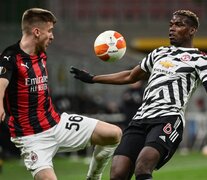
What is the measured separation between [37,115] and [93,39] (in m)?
20.8

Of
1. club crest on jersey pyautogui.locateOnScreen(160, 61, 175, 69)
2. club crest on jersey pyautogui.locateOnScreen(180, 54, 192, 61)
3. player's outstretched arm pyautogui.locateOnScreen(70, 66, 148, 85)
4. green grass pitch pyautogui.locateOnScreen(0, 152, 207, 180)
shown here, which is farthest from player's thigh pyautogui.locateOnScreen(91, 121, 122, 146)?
green grass pitch pyautogui.locateOnScreen(0, 152, 207, 180)

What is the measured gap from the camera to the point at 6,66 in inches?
374

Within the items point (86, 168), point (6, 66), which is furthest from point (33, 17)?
point (86, 168)

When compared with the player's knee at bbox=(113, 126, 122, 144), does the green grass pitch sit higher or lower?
lower

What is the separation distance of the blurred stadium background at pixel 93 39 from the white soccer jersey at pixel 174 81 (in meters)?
9.75

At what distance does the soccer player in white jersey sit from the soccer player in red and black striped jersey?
0.55 m

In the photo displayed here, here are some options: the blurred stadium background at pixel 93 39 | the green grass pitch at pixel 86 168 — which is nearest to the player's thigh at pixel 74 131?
the green grass pitch at pixel 86 168

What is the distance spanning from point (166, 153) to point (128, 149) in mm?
417

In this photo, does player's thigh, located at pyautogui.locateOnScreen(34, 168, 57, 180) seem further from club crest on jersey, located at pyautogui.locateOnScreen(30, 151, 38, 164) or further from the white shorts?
club crest on jersey, located at pyautogui.locateOnScreen(30, 151, 38, 164)

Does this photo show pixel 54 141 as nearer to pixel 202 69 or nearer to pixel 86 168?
pixel 202 69

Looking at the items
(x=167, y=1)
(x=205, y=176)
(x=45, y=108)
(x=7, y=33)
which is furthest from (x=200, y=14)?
(x=45, y=108)

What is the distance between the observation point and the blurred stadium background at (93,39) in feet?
72.9

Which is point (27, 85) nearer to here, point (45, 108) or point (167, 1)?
point (45, 108)

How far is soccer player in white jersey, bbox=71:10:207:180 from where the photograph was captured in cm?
938
